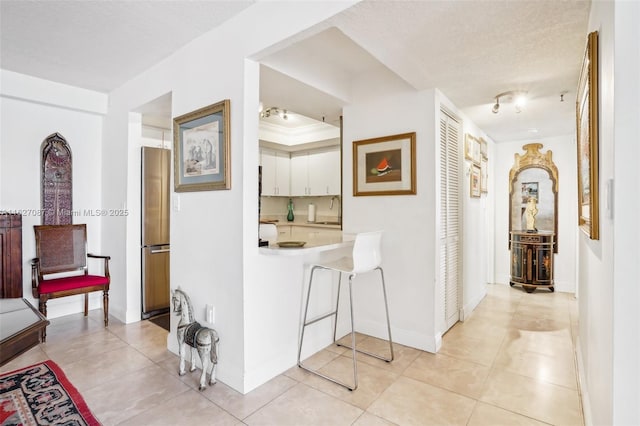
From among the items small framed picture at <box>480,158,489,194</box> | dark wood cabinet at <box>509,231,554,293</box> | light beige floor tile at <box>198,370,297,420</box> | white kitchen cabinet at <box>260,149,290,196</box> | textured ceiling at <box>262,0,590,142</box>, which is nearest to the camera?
textured ceiling at <box>262,0,590,142</box>

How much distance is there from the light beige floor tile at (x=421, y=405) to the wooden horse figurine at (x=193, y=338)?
3.58 ft

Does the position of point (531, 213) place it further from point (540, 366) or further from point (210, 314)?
point (210, 314)

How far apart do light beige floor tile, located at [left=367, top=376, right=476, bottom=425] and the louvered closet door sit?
1050 millimetres

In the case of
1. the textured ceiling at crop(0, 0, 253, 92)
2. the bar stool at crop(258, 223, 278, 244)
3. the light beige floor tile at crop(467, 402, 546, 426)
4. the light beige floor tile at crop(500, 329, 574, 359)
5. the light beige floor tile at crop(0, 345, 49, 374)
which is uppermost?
the textured ceiling at crop(0, 0, 253, 92)

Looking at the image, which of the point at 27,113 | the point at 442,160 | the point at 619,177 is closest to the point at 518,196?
the point at 442,160

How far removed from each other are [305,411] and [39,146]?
146 inches

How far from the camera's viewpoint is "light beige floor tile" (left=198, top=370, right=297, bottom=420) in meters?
2.00

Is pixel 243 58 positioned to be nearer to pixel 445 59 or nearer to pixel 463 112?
pixel 445 59

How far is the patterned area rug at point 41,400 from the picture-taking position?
6.13ft

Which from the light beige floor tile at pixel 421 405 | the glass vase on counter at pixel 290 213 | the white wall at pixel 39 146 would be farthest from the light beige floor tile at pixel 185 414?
the glass vase on counter at pixel 290 213

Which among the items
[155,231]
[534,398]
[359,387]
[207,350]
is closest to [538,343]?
[534,398]

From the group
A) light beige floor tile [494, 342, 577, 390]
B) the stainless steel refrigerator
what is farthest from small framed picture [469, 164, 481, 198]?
the stainless steel refrigerator

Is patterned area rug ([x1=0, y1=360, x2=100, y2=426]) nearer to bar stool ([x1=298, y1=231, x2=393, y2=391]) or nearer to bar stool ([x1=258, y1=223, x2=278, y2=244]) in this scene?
bar stool ([x1=298, y1=231, x2=393, y2=391])

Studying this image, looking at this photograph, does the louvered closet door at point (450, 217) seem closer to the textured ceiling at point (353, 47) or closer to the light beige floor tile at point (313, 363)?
the textured ceiling at point (353, 47)
